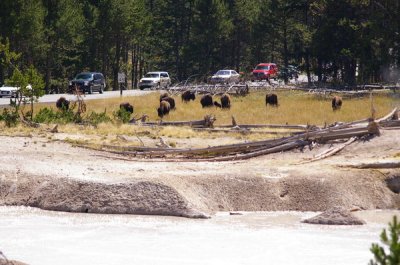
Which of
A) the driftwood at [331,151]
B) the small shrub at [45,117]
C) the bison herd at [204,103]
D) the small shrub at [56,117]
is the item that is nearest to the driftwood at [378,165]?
the driftwood at [331,151]

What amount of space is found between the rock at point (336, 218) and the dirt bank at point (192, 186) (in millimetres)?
1621

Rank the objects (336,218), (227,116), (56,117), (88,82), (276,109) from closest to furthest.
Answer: (336,218) < (56,117) < (227,116) < (276,109) < (88,82)

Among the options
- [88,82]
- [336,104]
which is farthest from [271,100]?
[88,82]

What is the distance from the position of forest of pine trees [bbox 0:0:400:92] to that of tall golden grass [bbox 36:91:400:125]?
579cm

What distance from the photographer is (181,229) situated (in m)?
17.1

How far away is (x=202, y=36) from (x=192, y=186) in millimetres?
64832

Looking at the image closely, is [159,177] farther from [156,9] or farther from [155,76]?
[156,9]

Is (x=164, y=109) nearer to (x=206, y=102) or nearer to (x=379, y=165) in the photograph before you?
(x=206, y=102)

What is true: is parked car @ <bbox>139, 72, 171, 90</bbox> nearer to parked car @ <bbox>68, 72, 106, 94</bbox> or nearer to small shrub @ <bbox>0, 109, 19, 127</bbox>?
parked car @ <bbox>68, 72, 106, 94</bbox>

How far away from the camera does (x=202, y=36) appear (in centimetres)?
8388

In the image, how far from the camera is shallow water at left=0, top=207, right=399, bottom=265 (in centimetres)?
1458

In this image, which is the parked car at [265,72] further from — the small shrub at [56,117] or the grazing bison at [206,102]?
the small shrub at [56,117]

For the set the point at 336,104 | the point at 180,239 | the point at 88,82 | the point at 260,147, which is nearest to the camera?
the point at 180,239

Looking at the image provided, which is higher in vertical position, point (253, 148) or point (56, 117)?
point (56, 117)
